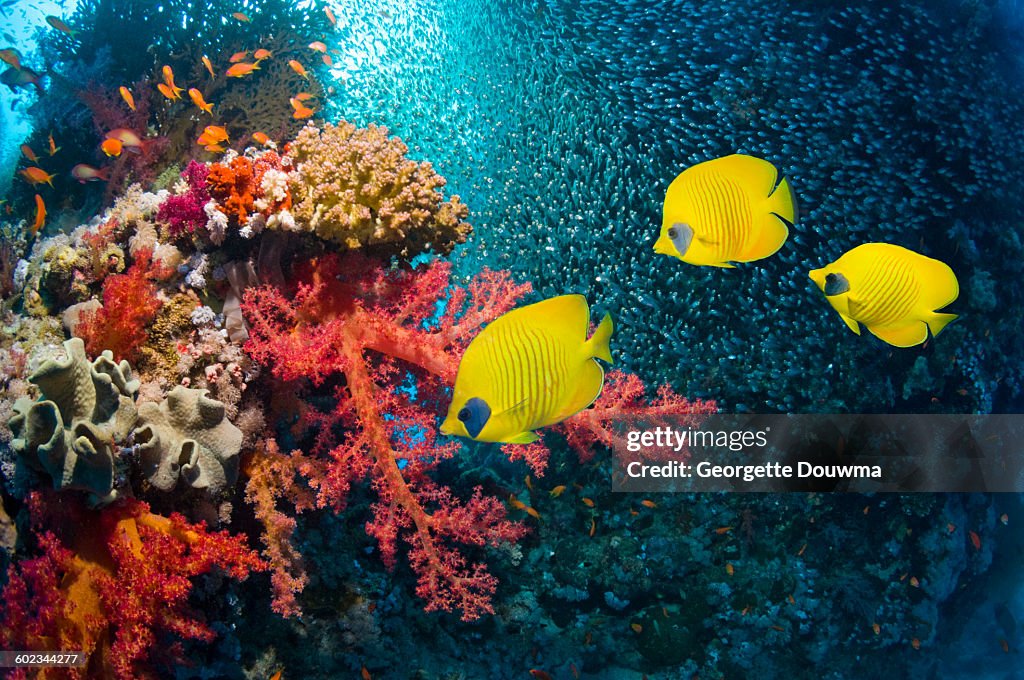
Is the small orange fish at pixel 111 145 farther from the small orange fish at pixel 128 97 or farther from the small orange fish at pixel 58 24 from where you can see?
the small orange fish at pixel 58 24

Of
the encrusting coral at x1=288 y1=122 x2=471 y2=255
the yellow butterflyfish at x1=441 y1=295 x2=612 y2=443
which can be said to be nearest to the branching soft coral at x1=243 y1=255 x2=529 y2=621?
the encrusting coral at x1=288 y1=122 x2=471 y2=255

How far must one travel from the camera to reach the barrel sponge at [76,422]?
257 cm

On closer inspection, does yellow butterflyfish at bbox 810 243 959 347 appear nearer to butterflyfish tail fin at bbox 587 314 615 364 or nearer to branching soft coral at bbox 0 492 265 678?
butterflyfish tail fin at bbox 587 314 615 364

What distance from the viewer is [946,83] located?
664cm

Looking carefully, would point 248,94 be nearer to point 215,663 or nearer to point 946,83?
point 215,663

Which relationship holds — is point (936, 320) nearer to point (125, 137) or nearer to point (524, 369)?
point (524, 369)

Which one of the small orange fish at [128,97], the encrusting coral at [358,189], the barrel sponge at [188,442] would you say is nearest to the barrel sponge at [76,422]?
the barrel sponge at [188,442]

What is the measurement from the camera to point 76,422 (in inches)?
105

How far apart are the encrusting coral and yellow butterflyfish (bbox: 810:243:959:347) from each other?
2269mm

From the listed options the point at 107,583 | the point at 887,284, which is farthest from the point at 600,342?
the point at 107,583

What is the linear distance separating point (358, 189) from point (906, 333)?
3119 mm

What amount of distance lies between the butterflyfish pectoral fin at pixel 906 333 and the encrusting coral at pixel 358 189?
2594 millimetres

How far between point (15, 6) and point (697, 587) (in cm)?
1420

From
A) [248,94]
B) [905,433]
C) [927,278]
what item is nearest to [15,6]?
[248,94]
